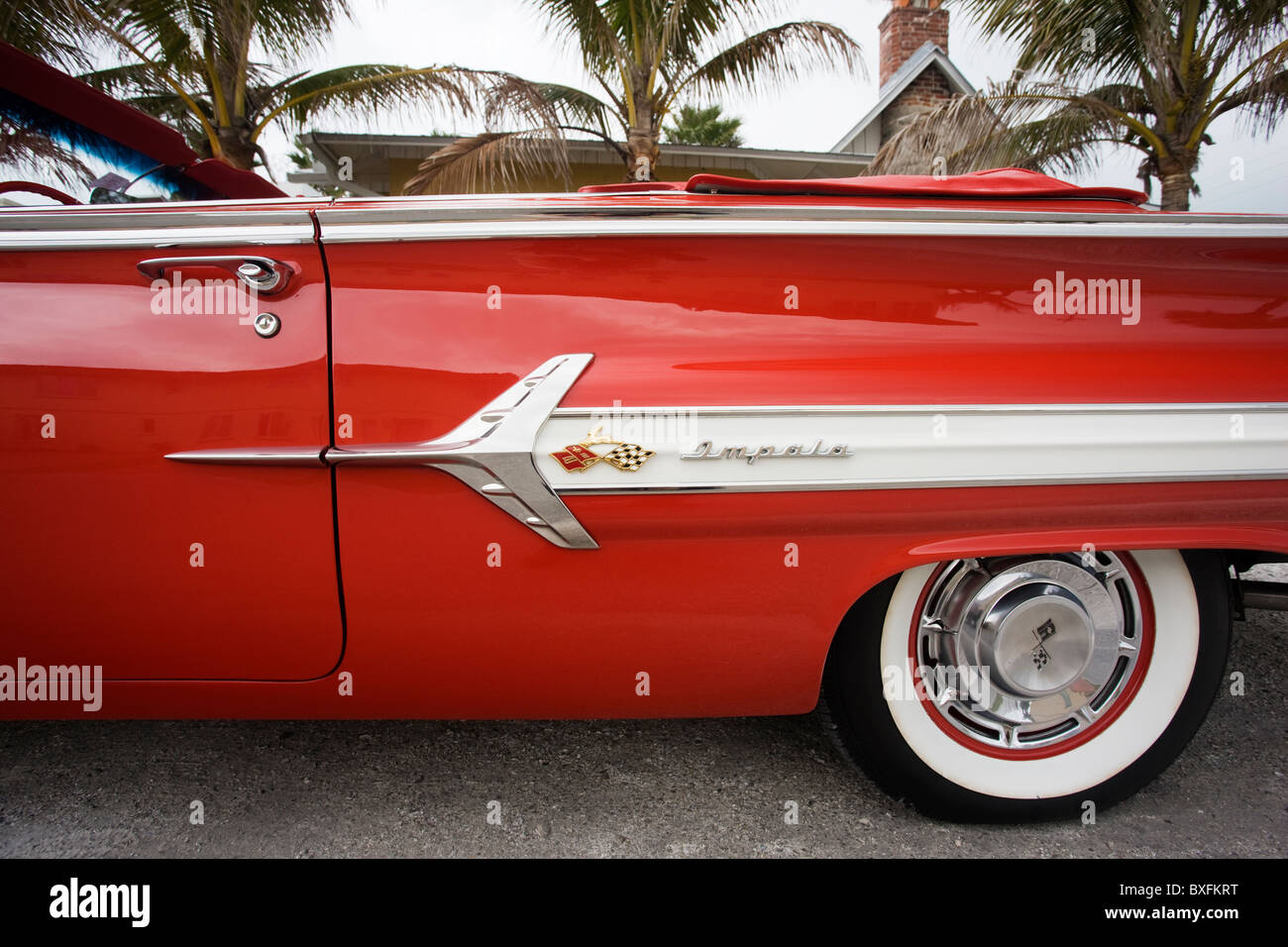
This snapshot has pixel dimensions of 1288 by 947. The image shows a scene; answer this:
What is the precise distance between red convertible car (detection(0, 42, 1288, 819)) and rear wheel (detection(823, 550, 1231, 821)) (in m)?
0.12

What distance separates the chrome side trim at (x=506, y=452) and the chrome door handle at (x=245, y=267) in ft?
1.04

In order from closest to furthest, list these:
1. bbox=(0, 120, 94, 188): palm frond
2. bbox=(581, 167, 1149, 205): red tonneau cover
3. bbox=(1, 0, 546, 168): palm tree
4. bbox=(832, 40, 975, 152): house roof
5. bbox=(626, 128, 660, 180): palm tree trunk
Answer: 1. bbox=(581, 167, 1149, 205): red tonneau cover
2. bbox=(0, 120, 94, 188): palm frond
3. bbox=(1, 0, 546, 168): palm tree
4. bbox=(626, 128, 660, 180): palm tree trunk
5. bbox=(832, 40, 975, 152): house roof

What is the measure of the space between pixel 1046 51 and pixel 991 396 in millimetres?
→ 6872

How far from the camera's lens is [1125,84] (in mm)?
6703

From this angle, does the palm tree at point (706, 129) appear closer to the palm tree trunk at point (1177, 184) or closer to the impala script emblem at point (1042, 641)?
the palm tree trunk at point (1177, 184)

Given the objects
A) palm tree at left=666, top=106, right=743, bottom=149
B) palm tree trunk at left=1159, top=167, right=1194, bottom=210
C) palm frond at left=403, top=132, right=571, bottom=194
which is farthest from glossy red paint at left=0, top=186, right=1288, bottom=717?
palm tree at left=666, top=106, right=743, bottom=149

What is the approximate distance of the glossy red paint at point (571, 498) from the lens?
1230mm

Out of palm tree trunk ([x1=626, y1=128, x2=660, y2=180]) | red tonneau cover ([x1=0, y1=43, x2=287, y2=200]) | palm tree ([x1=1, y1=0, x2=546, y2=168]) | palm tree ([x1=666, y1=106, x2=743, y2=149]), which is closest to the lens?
red tonneau cover ([x1=0, y1=43, x2=287, y2=200])

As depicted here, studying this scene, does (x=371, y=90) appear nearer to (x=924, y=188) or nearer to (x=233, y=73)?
(x=233, y=73)

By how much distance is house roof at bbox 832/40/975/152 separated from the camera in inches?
447

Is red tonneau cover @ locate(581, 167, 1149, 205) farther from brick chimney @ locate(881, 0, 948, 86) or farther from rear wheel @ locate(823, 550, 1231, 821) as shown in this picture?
brick chimney @ locate(881, 0, 948, 86)

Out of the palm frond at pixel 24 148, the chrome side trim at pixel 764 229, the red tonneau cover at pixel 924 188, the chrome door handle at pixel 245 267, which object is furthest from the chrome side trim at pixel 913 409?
the palm frond at pixel 24 148

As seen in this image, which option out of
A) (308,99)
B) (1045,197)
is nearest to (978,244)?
Answer: (1045,197)

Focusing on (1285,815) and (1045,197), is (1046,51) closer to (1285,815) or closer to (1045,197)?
(1045,197)
